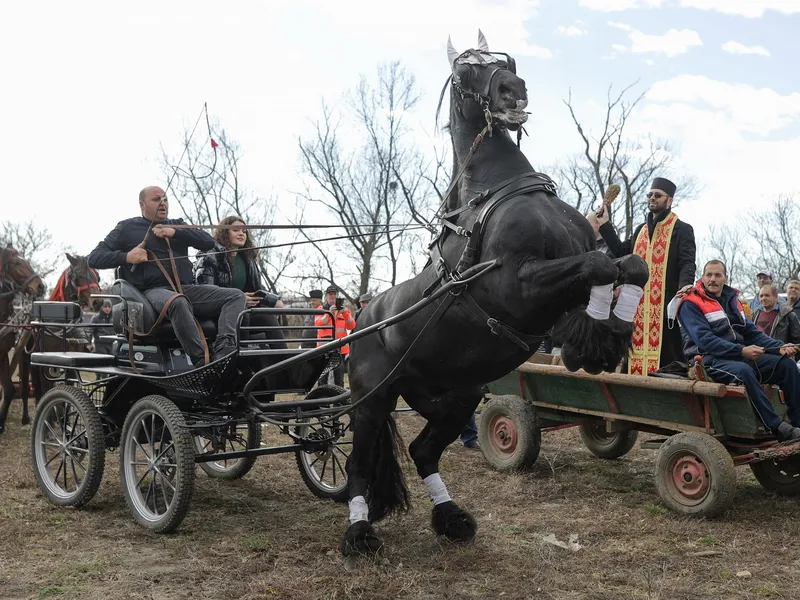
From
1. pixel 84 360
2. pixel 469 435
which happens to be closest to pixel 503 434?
pixel 469 435

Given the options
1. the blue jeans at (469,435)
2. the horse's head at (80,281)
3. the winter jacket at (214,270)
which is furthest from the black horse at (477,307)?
the horse's head at (80,281)

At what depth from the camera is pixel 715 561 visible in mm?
4383

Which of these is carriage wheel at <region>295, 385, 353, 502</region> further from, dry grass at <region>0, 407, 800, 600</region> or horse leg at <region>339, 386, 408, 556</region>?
horse leg at <region>339, 386, 408, 556</region>

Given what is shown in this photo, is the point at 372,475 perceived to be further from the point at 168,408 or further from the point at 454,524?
the point at 168,408

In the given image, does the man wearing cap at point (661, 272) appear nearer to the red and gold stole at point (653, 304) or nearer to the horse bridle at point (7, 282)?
the red and gold stole at point (653, 304)

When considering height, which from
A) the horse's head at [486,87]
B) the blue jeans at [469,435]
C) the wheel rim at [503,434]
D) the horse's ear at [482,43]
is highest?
the horse's ear at [482,43]

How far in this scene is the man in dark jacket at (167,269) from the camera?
5258 mm

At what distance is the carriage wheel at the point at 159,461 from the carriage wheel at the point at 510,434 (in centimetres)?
288

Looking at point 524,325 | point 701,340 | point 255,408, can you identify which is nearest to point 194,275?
point 255,408

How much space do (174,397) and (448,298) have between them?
2791 mm

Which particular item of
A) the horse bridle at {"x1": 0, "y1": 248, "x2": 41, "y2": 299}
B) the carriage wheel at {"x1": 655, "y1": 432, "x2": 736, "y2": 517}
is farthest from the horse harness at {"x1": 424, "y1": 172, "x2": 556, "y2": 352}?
the horse bridle at {"x1": 0, "y1": 248, "x2": 41, "y2": 299}

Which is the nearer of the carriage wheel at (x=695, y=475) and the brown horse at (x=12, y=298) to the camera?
the carriage wheel at (x=695, y=475)

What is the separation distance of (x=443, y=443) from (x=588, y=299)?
1.80 m

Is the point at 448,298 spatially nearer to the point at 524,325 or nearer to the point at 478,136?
the point at 524,325
